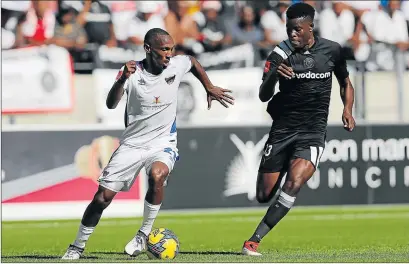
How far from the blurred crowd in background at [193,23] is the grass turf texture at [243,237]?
3.46m

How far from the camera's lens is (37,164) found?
18.3m

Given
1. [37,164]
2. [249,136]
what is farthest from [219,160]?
[37,164]

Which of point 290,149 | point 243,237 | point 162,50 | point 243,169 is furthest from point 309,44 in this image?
point 243,169

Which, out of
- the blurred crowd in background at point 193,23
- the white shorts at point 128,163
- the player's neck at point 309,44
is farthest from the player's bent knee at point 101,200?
the blurred crowd in background at point 193,23

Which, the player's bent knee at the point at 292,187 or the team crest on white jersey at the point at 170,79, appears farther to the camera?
the player's bent knee at the point at 292,187

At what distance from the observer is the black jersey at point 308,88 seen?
1159cm

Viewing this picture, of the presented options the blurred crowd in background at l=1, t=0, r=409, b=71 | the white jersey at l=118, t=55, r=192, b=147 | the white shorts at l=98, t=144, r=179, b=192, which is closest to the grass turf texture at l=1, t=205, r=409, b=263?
the white shorts at l=98, t=144, r=179, b=192

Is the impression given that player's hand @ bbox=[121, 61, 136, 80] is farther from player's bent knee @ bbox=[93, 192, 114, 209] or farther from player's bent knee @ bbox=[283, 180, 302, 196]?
player's bent knee @ bbox=[283, 180, 302, 196]

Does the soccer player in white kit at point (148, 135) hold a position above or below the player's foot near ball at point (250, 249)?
above

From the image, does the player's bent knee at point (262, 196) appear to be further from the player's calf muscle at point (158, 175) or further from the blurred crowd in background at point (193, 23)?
the blurred crowd in background at point (193, 23)

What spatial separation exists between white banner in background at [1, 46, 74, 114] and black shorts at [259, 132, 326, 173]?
295 inches

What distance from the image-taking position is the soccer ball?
35.7 feet

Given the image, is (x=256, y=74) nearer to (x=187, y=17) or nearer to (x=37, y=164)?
(x=187, y=17)

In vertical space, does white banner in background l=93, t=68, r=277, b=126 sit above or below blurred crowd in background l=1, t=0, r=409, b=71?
below
